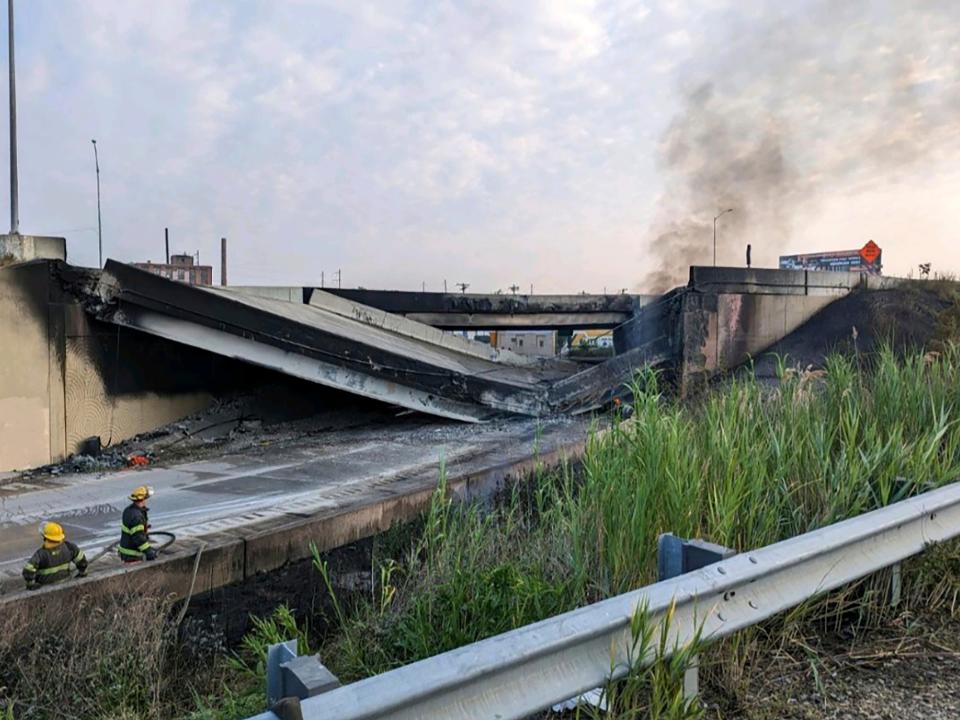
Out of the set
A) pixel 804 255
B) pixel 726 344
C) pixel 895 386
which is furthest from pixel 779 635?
pixel 804 255

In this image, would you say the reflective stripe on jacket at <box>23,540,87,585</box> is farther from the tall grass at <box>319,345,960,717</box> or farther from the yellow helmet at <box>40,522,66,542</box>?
the tall grass at <box>319,345,960,717</box>

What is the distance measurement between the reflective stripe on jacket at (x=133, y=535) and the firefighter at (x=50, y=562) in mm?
455

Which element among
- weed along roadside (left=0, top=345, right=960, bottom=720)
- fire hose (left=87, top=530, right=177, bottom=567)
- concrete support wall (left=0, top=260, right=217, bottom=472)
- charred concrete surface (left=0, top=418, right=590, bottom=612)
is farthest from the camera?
concrete support wall (left=0, top=260, right=217, bottom=472)

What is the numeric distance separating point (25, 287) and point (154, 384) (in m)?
2.80

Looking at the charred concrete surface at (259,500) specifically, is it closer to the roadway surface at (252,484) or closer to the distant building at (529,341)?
the roadway surface at (252,484)

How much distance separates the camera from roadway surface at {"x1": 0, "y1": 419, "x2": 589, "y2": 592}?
7160 millimetres

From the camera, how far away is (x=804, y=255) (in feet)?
216

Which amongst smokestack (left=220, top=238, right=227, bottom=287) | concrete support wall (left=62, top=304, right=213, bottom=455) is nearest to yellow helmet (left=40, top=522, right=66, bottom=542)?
concrete support wall (left=62, top=304, right=213, bottom=455)

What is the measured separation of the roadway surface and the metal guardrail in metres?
2.95

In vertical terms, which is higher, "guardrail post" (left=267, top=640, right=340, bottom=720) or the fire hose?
"guardrail post" (left=267, top=640, right=340, bottom=720)

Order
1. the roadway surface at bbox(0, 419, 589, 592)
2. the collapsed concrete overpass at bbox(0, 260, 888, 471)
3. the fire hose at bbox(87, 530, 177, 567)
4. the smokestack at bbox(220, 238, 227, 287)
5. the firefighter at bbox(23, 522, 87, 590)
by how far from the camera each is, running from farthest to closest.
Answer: the smokestack at bbox(220, 238, 227, 287), the collapsed concrete overpass at bbox(0, 260, 888, 471), the roadway surface at bbox(0, 419, 589, 592), the fire hose at bbox(87, 530, 177, 567), the firefighter at bbox(23, 522, 87, 590)

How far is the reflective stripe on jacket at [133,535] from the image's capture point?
570 cm

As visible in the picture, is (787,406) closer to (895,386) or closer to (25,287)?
(895,386)

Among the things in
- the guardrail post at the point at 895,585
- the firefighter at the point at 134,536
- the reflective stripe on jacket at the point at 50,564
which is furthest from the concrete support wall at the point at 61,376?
the guardrail post at the point at 895,585
